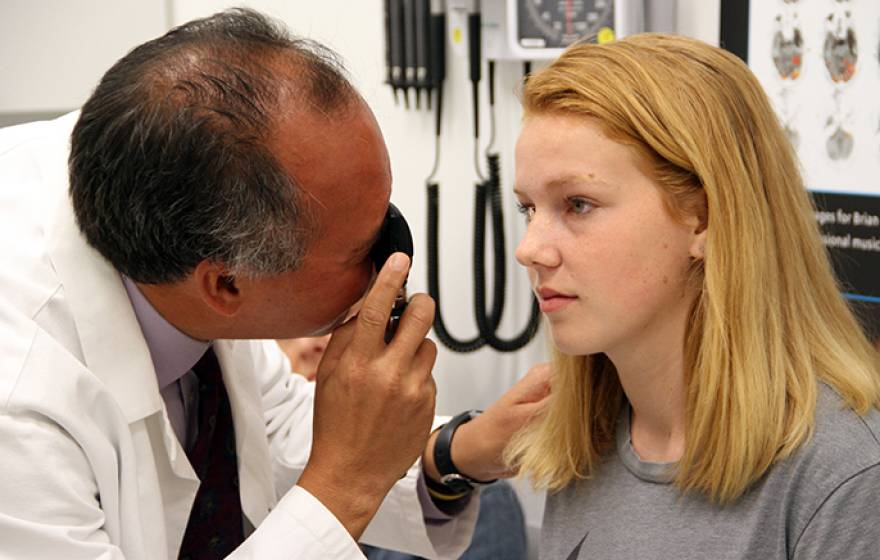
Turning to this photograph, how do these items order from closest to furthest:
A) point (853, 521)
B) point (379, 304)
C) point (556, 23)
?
point (853, 521)
point (379, 304)
point (556, 23)

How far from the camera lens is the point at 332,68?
1.39m

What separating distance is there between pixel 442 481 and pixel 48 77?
1807 millimetres

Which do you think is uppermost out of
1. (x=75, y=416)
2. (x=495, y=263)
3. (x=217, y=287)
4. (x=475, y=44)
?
(x=475, y=44)

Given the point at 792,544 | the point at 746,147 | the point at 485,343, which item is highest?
the point at 746,147

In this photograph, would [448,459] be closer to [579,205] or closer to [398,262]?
[398,262]

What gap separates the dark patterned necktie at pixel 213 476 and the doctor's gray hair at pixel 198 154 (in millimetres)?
328

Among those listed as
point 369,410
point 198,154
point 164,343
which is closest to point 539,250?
point 369,410

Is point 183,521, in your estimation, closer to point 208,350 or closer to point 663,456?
point 208,350

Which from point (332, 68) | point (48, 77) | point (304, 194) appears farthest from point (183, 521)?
point (48, 77)

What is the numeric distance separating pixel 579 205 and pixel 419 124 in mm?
1241

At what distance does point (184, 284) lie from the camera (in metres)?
1.40

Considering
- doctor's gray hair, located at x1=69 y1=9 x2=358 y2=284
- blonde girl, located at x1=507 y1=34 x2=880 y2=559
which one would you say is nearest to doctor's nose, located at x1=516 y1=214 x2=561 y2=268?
blonde girl, located at x1=507 y1=34 x2=880 y2=559

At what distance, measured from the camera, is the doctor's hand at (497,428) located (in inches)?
62.5

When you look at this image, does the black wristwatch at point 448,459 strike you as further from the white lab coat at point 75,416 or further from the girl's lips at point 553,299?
the girl's lips at point 553,299
